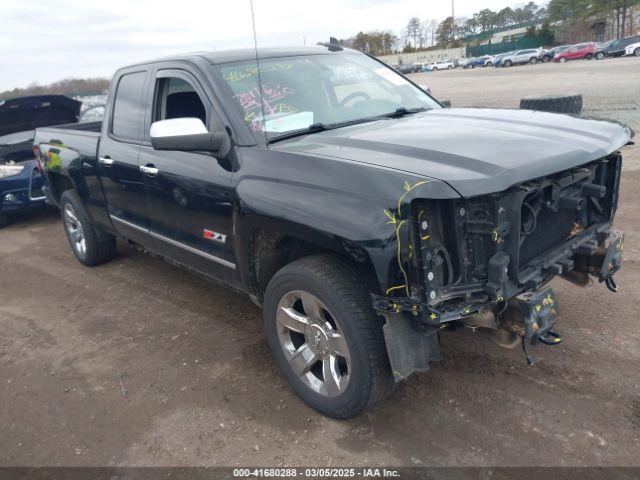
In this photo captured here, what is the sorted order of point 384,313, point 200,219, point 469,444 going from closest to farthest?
point 384,313 < point 469,444 < point 200,219

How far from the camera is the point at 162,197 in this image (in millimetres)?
3814

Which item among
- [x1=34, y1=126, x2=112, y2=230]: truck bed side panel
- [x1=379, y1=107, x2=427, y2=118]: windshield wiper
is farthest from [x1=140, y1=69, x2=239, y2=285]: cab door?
[x1=379, y1=107, x2=427, y2=118]: windshield wiper

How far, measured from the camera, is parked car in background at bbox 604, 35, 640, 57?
139 feet

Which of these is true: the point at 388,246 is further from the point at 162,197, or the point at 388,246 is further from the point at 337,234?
the point at 162,197

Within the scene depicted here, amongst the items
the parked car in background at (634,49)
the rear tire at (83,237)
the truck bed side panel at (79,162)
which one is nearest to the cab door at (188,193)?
the truck bed side panel at (79,162)

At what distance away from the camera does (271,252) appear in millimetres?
3170

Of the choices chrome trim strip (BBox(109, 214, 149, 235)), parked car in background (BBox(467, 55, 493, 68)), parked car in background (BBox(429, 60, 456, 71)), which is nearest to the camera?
chrome trim strip (BBox(109, 214, 149, 235))

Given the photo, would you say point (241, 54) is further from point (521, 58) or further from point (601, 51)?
point (521, 58)

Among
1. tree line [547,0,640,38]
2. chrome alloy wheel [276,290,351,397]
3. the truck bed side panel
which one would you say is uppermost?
tree line [547,0,640,38]

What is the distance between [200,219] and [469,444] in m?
2.05

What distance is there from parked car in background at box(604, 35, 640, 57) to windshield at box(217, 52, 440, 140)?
152 feet

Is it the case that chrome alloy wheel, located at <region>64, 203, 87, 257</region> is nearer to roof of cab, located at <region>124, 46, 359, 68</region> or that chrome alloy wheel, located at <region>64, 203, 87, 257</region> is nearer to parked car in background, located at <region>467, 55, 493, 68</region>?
roof of cab, located at <region>124, 46, 359, 68</region>

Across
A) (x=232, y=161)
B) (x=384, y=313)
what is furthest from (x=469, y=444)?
(x=232, y=161)

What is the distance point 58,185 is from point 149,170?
2.72m
